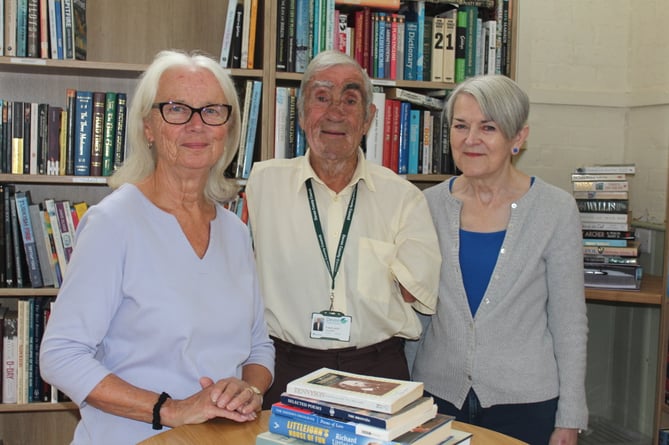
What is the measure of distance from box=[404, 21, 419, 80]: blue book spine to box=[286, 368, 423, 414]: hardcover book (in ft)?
6.82

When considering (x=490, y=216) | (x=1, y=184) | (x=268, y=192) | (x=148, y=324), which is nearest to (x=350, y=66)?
(x=268, y=192)

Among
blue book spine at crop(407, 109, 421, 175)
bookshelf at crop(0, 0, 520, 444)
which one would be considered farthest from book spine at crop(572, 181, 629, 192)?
blue book spine at crop(407, 109, 421, 175)

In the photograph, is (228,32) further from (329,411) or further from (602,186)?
(329,411)

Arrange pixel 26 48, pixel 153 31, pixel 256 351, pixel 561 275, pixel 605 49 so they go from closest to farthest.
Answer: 1. pixel 256 351
2. pixel 561 275
3. pixel 26 48
4. pixel 153 31
5. pixel 605 49

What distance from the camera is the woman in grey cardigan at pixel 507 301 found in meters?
2.19

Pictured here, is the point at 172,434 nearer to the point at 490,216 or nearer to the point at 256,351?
the point at 256,351

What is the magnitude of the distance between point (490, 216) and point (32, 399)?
2.14 m

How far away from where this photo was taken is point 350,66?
232 cm

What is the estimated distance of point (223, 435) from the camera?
63.6 inches

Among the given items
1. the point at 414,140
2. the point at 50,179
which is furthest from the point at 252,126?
the point at 50,179

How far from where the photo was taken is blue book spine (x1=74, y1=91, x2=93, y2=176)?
122 inches

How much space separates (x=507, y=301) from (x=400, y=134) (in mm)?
1362

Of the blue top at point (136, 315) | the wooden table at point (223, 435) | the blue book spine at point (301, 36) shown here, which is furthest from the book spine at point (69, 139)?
the wooden table at point (223, 435)

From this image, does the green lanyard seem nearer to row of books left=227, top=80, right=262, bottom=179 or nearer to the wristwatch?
the wristwatch
